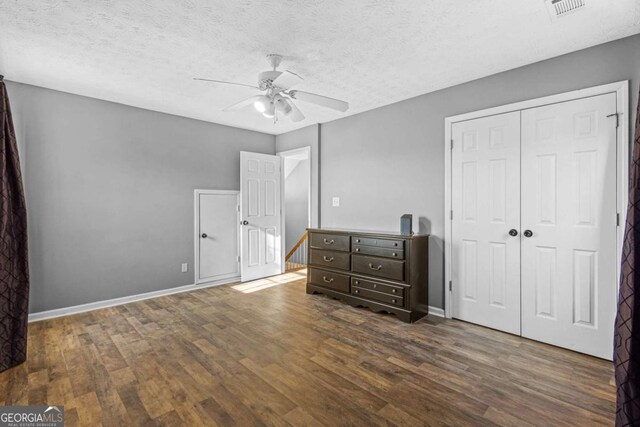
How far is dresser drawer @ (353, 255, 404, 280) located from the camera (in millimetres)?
3377

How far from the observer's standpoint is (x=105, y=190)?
12.6 ft

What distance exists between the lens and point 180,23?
2.21m

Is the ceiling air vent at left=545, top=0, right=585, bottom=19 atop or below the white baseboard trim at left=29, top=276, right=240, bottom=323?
atop

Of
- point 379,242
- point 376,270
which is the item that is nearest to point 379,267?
point 376,270

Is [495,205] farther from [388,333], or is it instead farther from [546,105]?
[388,333]

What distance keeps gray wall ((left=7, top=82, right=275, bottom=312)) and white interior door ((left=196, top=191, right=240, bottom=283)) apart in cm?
15

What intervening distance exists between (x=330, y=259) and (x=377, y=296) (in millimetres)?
839

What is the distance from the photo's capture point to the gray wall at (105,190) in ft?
11.1

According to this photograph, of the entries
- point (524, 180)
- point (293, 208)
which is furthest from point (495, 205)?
point (293, 208)

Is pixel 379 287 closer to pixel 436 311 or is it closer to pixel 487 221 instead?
pixel 436 311

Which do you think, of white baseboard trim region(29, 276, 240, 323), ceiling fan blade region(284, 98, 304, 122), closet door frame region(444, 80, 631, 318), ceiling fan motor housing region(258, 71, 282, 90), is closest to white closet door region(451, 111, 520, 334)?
closet door frame region(444, 80, 631, 318)

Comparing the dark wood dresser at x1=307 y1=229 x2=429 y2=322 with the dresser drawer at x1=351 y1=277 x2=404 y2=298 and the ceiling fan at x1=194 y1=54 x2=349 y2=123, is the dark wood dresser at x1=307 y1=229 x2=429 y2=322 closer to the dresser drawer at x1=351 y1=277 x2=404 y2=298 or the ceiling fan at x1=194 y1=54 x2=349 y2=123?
the dresser drawer at x1=351 y1=277 x2=404 y2=298

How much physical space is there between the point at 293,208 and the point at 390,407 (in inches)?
245

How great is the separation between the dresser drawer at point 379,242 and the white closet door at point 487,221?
60 centimetres
